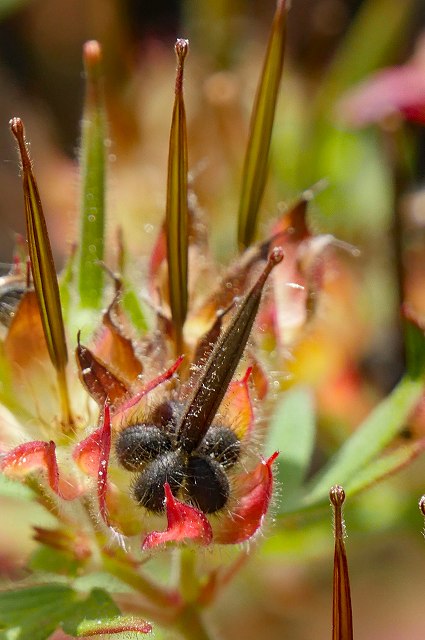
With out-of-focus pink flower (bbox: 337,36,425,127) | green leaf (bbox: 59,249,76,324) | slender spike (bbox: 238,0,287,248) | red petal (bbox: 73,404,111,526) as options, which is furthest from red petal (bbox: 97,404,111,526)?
out-of-focus pink flower (bbox: 337,36,425,127)

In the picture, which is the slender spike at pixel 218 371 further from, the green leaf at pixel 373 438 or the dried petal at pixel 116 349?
the green leaf at pixel 373 438

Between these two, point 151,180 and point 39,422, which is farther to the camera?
point 151,180

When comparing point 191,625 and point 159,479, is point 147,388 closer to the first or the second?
point 159,479

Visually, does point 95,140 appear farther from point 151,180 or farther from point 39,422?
point 151,180

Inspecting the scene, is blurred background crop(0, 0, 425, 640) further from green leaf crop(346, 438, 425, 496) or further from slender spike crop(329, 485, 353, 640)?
slender spike crop(329, 485, 353, 640)

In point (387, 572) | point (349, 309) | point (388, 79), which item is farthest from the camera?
point (349, 309)

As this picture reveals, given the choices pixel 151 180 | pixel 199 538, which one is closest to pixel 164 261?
pixel 199 538

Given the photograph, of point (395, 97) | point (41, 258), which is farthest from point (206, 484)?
point (395, 97)
